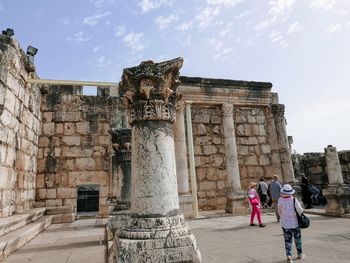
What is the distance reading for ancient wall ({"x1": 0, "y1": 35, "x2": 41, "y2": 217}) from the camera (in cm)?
639

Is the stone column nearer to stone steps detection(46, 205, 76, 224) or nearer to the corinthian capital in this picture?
the corinthian capital

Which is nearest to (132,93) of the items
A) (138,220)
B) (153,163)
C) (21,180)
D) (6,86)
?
(153,163)

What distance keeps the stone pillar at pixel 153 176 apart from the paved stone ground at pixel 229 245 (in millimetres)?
1535

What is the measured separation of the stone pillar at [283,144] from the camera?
11.3 metres

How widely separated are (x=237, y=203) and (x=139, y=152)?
7597mm

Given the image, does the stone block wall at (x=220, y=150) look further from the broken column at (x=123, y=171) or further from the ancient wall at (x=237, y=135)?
the broken column at (x=123, y=171)

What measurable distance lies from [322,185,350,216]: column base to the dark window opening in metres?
9.18

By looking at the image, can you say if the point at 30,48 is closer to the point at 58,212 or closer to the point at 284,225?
the point at 58,212

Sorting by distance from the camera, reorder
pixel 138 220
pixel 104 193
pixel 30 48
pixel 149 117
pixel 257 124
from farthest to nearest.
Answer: pixel 257 124 → pixel 104 193 → pixel 30 48 → pixel 149 117 → pixel 138 220

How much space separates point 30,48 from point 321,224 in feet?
33.4

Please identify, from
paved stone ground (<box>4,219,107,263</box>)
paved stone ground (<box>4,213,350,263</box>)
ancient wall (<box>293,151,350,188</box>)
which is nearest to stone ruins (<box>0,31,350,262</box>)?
ancient wall (<box>293,151,350,188</box>)

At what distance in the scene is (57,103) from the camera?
10117 millimetres

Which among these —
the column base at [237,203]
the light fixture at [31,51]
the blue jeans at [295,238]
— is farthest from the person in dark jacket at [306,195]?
the light fixture at [31,51]

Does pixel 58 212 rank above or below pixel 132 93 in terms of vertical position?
below
